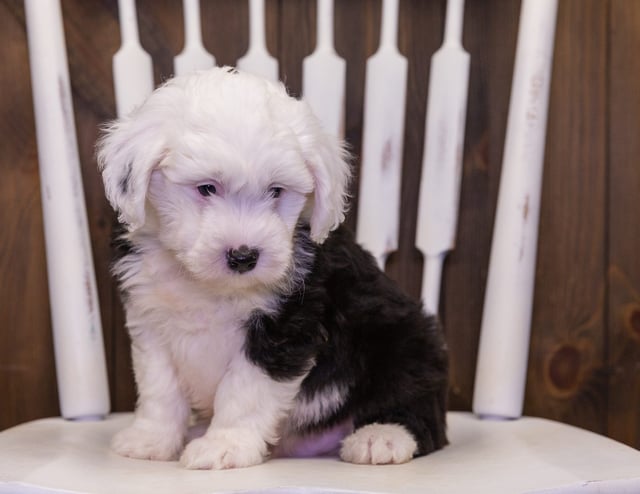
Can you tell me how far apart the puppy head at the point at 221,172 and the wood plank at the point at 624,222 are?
93cm

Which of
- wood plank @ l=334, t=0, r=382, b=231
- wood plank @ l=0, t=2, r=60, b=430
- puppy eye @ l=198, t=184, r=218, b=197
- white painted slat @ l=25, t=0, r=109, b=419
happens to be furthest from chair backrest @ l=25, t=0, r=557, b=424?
puppy eye @ l=198, t=184, r=218, b=197

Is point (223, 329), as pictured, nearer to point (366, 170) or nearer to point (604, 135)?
point (366, 170)

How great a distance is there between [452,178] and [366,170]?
6.9 inches

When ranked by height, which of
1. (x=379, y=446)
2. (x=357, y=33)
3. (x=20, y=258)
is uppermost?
(x=357, y=33)

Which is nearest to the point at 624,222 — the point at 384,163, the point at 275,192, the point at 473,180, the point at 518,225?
the point at 473,180

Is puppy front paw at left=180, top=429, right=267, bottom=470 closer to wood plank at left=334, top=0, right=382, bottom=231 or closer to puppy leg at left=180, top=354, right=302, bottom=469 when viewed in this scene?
puppy leg at left=180, top=354, right=302, bottom=469

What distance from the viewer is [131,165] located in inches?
51.6

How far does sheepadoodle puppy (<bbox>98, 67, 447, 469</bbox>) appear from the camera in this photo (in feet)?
4.23

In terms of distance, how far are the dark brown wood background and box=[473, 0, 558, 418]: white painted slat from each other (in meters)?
0.32

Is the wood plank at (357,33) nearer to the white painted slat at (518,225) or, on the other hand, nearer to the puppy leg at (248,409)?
the white painted slat at (518,225)

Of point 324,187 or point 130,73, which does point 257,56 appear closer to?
point 130,73

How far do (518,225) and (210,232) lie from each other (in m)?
0.68

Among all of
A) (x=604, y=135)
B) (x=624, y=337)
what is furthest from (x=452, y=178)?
(x=624, y=337)

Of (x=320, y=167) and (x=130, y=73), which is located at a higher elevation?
(x=130, y=73)
